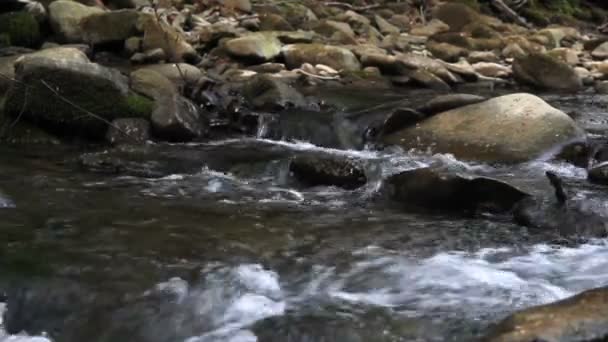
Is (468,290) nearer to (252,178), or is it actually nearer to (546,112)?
(252,178)

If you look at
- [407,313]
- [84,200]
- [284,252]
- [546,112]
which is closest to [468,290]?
[407,313]

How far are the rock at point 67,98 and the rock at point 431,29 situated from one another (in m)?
9.06

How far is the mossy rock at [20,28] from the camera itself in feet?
32.7

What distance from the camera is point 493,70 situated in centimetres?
1214

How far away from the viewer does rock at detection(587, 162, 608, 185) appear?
6.07 meters

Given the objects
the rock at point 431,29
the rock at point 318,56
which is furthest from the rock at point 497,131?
the rock at point 431,29

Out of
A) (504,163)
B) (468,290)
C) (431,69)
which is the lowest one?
(431,69)

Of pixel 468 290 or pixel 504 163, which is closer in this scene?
pixel 468 290

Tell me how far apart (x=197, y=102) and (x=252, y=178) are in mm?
2301

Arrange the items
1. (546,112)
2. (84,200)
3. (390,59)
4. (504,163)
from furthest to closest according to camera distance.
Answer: (390,59)
(546,112)
(504,163)
(84,200)

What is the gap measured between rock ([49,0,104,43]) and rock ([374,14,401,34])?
20.4 ft

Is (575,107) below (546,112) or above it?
below

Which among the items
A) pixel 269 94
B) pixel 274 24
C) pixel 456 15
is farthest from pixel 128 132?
pixel 456 15

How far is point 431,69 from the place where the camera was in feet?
37.1
